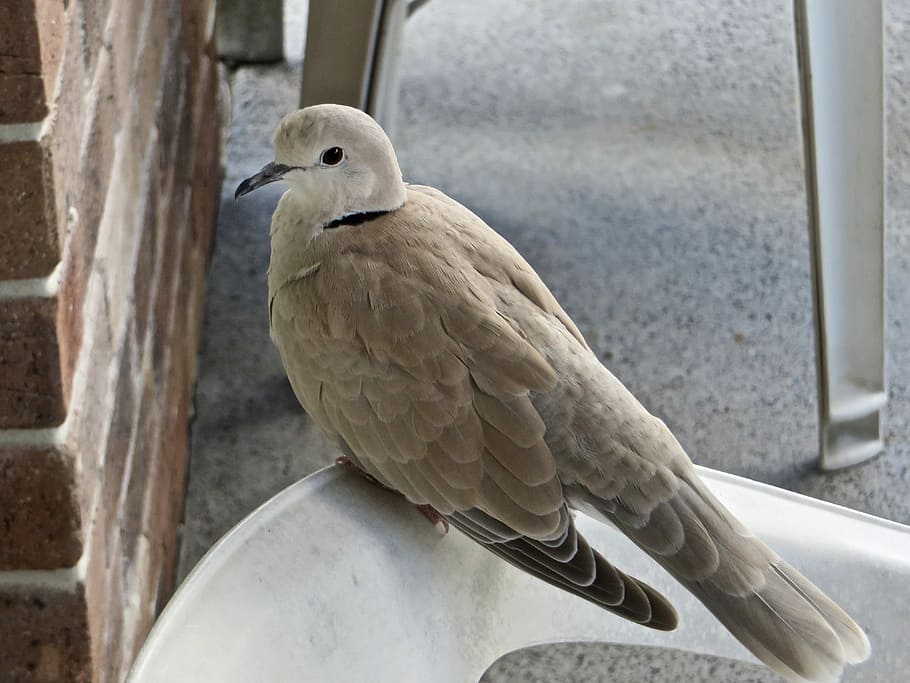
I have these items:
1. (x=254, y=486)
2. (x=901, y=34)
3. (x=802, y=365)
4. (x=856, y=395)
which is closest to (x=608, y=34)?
(x=901, y=34)

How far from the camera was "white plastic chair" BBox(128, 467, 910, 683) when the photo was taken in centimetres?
69

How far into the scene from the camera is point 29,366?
72 centimetres

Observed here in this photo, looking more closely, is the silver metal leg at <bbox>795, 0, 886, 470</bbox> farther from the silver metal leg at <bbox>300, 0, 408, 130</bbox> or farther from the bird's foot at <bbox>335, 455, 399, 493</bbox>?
the bird's foot at <bbox>335, 455, 399, 493</bbox>

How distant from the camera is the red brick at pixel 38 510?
0.76 metres

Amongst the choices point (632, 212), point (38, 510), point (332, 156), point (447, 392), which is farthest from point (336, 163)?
point (632, 212)

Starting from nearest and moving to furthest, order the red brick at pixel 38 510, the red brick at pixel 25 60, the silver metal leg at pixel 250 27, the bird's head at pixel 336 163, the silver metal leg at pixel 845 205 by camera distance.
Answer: the red brick at pixel 25 60, the red brick at pixel 38 510, the bird's head at pixel 336 163, the silver metal leg at pixel 845 205, the silver metal leg at pixel 250 27

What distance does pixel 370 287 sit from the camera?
84 centimetres

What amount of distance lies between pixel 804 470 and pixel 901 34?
1251 mm

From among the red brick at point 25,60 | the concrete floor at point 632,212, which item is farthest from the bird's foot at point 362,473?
the concrete floor at point 632,212

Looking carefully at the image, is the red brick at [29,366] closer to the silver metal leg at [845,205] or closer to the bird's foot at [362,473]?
the bird's foot at [362,473]

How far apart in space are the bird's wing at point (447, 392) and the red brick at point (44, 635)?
0.22m

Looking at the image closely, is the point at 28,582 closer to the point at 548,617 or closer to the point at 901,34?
the point at 548,617

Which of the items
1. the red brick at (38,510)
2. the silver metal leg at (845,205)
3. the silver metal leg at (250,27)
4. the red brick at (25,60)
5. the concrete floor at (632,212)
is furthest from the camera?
the silver metal leg at (250,27)

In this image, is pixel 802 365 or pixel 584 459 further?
pixel 802 365
